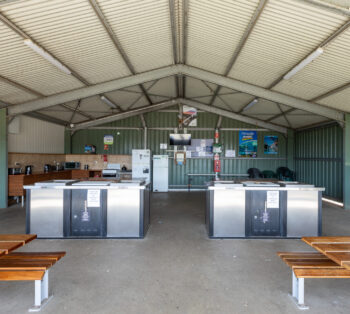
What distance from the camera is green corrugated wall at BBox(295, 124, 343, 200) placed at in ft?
26.8

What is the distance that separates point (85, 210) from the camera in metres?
4.22

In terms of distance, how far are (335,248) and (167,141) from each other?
937 cm

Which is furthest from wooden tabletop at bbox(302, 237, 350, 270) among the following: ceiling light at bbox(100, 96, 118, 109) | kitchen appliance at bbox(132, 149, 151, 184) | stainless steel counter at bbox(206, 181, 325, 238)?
kitchen appliance at bbox(132, 149, 151, 184)

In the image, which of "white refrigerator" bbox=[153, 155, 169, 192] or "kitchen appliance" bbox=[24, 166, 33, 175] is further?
"white refrigerator" bbox=[153, 155, 169, 192]

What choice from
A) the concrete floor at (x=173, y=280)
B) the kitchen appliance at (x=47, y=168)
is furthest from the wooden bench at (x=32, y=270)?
the kitchen appliance at (x=47, y=168)

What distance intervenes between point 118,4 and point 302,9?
3.21 meters

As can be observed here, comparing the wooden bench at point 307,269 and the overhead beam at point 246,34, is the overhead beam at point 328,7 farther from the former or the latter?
the wooden bench at point 307,269

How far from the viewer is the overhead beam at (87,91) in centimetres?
710

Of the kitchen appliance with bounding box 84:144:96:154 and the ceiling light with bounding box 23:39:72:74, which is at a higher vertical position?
the ceiling light with bounding box 23:39:72:74

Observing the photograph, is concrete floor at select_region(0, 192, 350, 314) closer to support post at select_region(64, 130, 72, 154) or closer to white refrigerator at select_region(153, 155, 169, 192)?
white refrigerator at select_region(153, 155, 169, 192)

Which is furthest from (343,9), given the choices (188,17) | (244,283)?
(244,283)

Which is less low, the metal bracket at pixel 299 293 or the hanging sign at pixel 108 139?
the hanging sign at pixel 108 139

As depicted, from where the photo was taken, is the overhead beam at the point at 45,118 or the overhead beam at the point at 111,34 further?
the overhead beam at the point at 45,118

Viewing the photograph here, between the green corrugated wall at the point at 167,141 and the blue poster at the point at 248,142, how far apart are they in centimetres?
23
